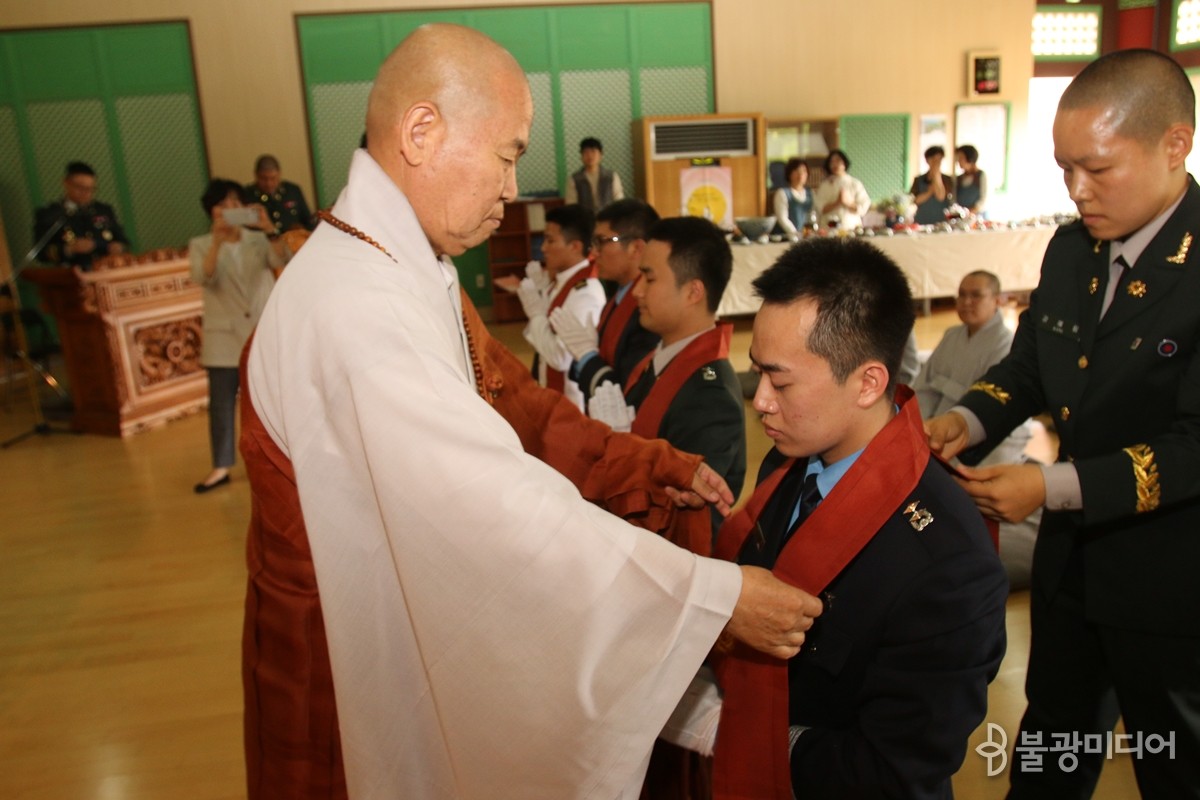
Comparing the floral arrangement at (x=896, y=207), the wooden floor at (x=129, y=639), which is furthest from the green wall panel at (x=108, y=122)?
the floral arrangement at (x=896, y=207)

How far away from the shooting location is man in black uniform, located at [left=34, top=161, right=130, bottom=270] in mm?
5707

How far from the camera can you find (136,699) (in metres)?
2.55

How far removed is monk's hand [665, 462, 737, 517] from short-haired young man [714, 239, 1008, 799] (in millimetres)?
213

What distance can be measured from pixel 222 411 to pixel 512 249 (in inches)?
198

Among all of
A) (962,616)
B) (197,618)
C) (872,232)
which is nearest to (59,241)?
(197,618)

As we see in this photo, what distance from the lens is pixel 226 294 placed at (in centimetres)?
438

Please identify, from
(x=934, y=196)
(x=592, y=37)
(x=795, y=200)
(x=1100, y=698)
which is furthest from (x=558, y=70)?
(x=1100, y=698)

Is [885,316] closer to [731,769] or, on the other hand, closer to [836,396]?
[836,396]

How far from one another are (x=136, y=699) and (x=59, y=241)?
18.2 feet

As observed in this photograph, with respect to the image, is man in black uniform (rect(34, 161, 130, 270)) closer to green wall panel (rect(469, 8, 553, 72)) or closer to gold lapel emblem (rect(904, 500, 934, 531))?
green wall panel (rect(469, 8, 553, 72))

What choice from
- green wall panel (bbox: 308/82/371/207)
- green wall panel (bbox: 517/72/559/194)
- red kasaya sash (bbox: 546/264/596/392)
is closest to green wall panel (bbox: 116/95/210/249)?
green wall panel (bbox: 308/82/371/207)

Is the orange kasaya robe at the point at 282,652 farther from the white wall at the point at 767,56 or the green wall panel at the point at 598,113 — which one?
the green wall panel at the point at 598,113

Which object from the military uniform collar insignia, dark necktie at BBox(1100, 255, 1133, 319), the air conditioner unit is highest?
the air conditioner unit

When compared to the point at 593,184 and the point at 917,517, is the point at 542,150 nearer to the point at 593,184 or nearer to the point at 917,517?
the point at 593,184
